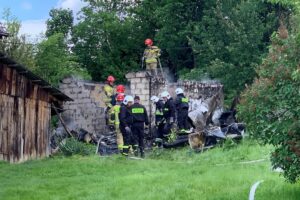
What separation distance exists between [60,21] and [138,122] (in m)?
26.6

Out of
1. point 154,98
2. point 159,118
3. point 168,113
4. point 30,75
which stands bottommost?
point 159,118

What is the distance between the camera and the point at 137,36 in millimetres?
39062

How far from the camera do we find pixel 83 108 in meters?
24.3

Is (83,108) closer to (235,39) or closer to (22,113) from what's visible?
(22,113)

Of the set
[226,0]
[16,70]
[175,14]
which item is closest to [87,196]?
[16,70]

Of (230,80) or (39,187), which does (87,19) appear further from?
(39,187)

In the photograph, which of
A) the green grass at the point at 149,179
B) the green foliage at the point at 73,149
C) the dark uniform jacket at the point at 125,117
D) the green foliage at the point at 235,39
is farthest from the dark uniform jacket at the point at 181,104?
the green foliage at the point at 235,39

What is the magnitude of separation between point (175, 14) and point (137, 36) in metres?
5.30

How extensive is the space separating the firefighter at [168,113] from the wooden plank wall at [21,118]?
14.4 feet

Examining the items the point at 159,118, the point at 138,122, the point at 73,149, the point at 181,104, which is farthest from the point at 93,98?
the point at 138,122

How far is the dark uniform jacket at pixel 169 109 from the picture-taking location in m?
19.7

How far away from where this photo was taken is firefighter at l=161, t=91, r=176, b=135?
1970 cm

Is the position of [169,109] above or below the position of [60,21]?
below

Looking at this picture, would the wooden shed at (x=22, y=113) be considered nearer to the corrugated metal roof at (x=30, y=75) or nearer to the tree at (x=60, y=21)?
the corrugated metal roof at (x=30, y=75)
